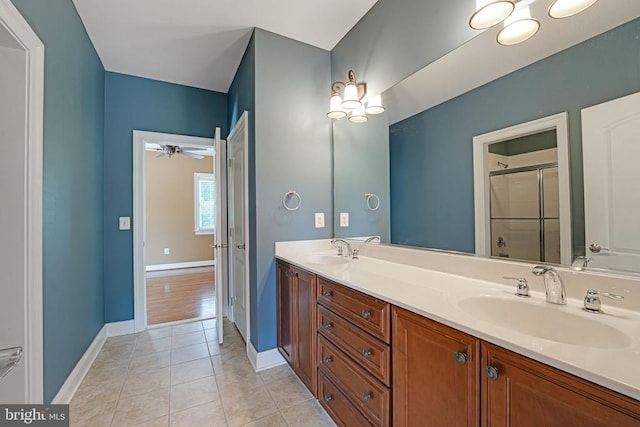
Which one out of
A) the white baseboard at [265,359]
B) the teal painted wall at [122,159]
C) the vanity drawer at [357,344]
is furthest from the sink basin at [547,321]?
the teal painted wall at [122,159]

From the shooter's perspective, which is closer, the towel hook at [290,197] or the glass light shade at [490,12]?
the glass light shade at [490,12]

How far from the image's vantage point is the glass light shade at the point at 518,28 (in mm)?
1087

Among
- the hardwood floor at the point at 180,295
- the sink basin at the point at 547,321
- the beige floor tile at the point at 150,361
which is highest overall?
the sink basin at the point at 547,321

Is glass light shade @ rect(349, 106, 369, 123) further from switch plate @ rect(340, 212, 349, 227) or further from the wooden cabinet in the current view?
the wooden cabinet

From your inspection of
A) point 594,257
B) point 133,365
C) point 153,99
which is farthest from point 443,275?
point 153,99

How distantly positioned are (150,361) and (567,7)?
10.8 feet

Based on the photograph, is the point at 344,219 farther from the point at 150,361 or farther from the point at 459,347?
the point at 150,361

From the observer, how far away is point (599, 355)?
617mm

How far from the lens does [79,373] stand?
195 centimetres

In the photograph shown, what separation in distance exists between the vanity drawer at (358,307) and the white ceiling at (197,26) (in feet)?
6.17

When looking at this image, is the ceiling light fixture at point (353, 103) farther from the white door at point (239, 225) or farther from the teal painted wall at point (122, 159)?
the teal painted wall at point (122, 159)

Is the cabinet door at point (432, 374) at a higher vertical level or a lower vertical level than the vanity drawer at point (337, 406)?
higher

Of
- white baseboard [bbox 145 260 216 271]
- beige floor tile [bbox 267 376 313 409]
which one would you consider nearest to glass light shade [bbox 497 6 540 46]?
beige floor tile [bbox 267 376 313 409]

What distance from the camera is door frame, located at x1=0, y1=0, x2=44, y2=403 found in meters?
1.26
